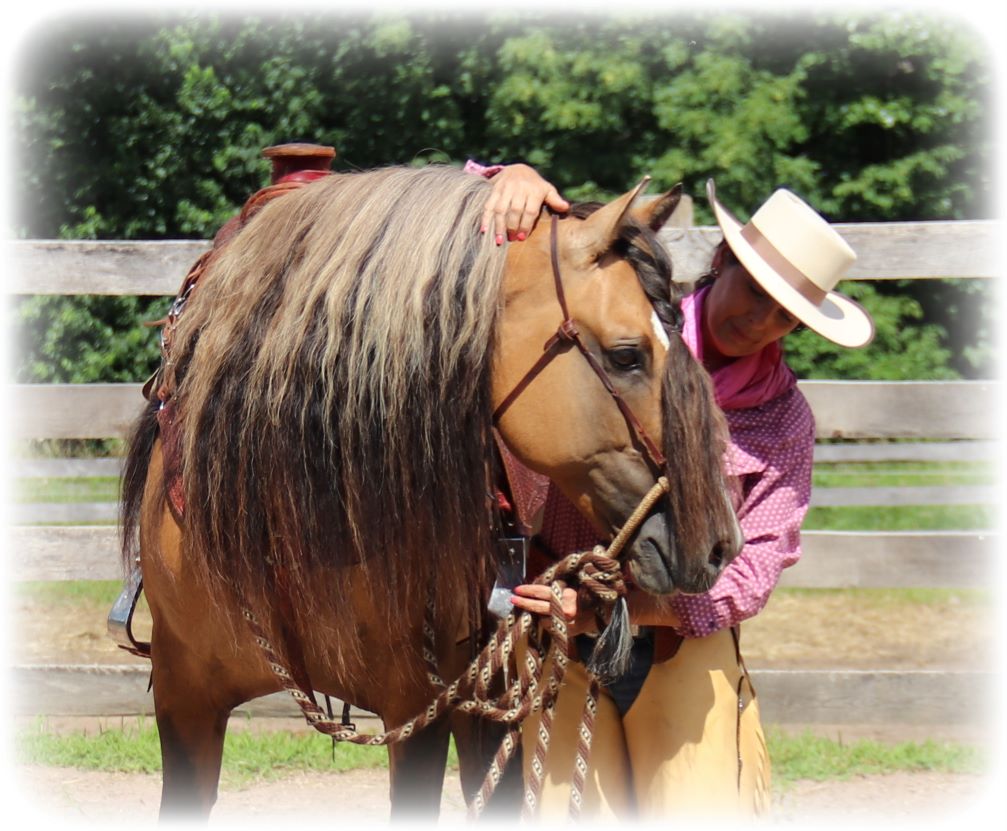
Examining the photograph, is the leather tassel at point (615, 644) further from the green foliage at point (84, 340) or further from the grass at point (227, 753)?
the green foliage at point (84, 340)

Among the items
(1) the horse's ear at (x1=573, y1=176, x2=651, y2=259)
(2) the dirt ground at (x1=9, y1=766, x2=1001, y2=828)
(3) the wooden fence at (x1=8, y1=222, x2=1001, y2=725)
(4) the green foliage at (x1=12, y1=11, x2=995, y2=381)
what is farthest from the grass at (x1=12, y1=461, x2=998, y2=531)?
(1) the horse's ear at (x1=573, y1=176, x2=651, y2=259)

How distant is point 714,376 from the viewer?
238 cm

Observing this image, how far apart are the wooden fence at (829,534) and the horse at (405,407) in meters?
1.92

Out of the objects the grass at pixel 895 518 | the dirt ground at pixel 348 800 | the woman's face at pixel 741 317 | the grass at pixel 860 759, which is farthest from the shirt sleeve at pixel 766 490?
the grass at pixel 895 518

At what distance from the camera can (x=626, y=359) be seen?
203cm

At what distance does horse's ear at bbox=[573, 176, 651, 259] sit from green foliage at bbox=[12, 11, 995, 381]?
6.92 m

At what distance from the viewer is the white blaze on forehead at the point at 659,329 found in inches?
80.6

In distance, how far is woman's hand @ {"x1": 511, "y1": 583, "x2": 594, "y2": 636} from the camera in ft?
7.10

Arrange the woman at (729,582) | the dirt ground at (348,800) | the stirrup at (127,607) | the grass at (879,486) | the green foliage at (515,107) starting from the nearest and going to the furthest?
the woman at (729,582) < the stirrup at (127,607) < the dirt ground at (348,800) < the grass at (879,486) < the green foliage at (515,107)

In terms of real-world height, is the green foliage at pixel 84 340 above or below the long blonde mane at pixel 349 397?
below

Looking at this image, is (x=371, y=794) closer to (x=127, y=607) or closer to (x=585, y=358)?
(x=127, y=607)

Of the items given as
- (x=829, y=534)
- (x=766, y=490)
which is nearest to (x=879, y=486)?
(x=829, y=534)

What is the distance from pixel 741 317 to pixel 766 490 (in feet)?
1.18

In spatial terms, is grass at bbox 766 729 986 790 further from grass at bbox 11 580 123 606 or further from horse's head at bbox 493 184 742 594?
grass at bbox 11 580 123 606
